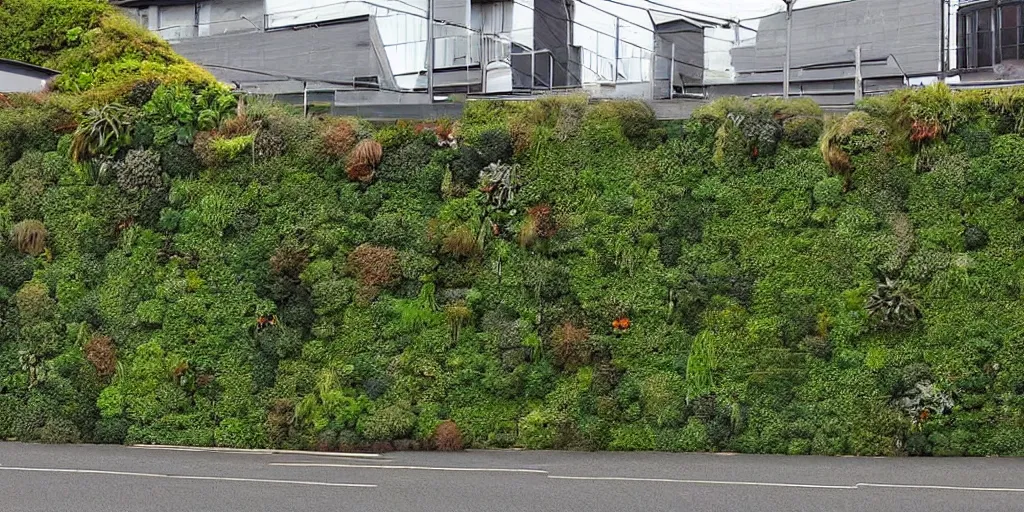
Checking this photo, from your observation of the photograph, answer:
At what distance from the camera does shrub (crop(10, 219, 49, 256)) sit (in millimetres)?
21625

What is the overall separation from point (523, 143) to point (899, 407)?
6.64 m

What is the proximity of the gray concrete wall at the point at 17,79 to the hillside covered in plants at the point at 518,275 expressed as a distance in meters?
2.92

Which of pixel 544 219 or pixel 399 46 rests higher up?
pixel 399 46

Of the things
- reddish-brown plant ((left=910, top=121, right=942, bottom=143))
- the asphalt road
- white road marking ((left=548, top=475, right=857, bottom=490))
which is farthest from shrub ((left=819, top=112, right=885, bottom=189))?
white road marking ((left=548, top=475, right=857, bottom=490))

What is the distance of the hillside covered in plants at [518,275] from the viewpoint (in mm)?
18031

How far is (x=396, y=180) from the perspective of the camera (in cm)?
2053

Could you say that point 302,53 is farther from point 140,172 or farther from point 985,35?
point 985,35

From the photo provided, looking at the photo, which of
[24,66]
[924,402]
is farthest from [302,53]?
[924,402]

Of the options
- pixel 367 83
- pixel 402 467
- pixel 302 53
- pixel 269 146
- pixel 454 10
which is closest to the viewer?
pixel 402 467

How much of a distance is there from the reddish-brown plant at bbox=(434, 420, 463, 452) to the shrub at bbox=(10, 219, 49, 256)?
24.5 ft

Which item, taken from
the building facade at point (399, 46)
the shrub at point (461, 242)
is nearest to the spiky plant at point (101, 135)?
the shrub at point (461, 242)

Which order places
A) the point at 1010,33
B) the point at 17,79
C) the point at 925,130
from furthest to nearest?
1. the point at 1010,33
2. the point at 17,79
3. the point at 925,130

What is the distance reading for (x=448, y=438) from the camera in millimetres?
19047

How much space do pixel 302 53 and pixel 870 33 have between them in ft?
42.0
